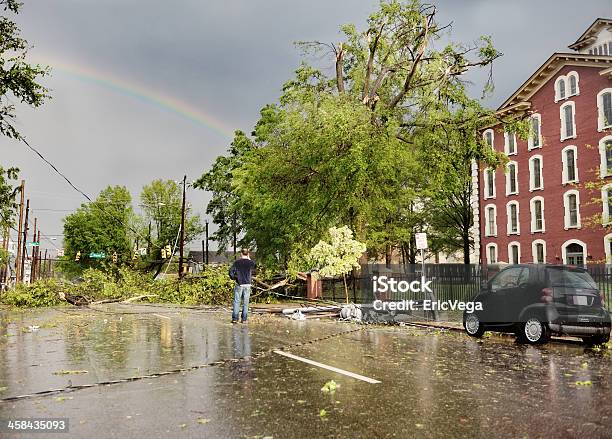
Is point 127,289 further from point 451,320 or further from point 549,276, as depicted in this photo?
point 549,276

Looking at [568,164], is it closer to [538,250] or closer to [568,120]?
[568,120]

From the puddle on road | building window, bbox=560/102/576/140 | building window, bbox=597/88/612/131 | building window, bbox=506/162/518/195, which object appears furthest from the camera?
building window, bbox=506/162/518/195

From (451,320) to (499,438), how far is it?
43.6 ft

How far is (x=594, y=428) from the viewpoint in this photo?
5121 millimetres

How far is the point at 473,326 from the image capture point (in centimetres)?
1362

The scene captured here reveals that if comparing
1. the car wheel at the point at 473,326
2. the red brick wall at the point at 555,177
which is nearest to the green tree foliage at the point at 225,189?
the red brick wall at the point at 555,177

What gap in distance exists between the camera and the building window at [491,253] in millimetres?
48662

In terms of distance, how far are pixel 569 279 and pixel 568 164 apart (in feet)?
106

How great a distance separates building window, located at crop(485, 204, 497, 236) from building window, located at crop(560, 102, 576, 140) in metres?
10.1

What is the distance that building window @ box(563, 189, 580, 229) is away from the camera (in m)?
39.8

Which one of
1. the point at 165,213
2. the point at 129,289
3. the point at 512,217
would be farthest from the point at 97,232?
the point at 512,217

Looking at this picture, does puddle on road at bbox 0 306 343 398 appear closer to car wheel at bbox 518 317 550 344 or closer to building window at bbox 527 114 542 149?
car wheel at bbox 518 317 550 344

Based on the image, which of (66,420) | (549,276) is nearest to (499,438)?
(66,420)

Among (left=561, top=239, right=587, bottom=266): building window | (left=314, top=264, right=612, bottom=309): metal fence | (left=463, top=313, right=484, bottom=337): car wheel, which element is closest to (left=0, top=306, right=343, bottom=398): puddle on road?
(left=463, top=313, right=484, bottom=337): car wheel
